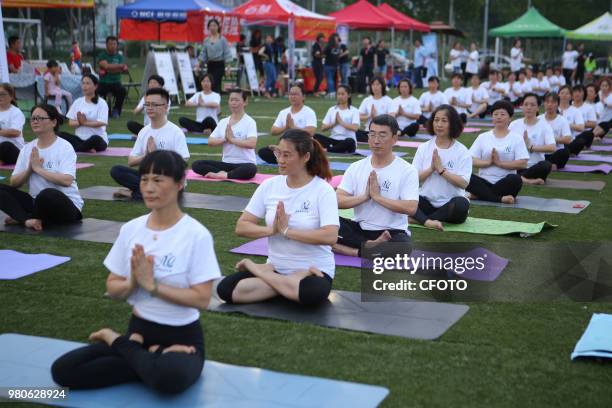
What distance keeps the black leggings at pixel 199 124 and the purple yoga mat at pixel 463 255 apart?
765 centimetres

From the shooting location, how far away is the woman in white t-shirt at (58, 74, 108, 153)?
34.3ft

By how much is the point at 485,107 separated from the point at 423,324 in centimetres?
1383

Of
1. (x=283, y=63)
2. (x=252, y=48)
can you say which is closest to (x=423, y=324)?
(x=252, y=48)

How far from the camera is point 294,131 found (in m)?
4.49

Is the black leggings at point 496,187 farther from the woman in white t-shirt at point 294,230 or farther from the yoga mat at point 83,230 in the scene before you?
the woman in white t-shirt at point 294,230

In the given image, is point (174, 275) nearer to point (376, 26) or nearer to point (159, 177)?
point (159, 177)

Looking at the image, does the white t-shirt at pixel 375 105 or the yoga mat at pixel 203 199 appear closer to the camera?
the yoga mat at pixel 203 199

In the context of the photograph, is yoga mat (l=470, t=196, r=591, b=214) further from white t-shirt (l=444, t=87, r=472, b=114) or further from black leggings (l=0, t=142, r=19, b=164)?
white t-shirt (l=444, t=87, r=472, b=114)

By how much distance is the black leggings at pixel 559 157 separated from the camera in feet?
34.1

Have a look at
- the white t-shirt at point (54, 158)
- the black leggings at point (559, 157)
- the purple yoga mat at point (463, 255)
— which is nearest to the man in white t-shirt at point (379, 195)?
the purple yoga mat at point (463, 255)

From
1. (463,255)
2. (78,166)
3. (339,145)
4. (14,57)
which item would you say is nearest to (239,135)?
(78,166)

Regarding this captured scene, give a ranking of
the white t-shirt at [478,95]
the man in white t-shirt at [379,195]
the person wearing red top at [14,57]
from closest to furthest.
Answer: the man in white t-shirt at [379,195]
the person wearing red top at [14,57]
the white t-shirt at [478,95]

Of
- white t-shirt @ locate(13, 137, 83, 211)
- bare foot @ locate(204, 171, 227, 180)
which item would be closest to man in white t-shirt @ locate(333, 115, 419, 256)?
white t-shirt @ locate(13, 137, 83, 211)

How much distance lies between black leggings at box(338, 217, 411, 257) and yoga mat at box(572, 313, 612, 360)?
5.13ft
